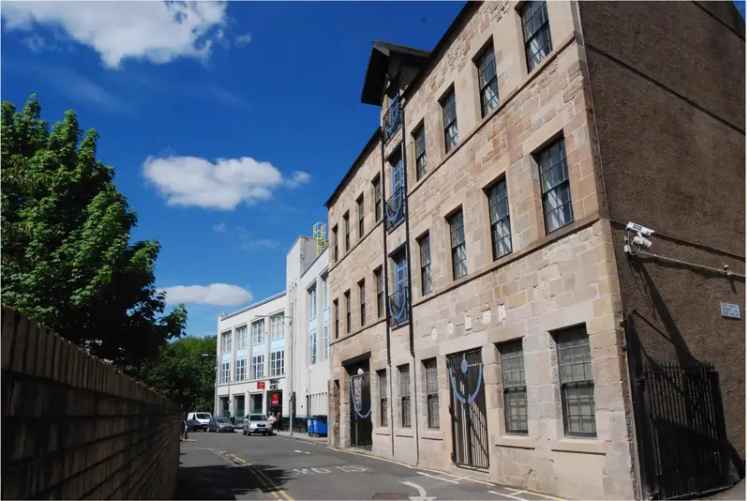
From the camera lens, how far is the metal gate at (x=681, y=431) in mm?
10055

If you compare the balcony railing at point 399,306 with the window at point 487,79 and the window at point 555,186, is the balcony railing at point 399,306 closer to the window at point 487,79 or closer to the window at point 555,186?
the window at point 487,79

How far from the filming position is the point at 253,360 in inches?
2643

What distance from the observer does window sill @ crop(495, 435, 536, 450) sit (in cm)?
1251

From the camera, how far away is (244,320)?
70.5 m

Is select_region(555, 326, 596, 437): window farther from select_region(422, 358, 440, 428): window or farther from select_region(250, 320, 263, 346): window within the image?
select_region(250, 320, 263, 346): window

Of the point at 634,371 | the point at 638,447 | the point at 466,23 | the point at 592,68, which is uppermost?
the point at 466,23

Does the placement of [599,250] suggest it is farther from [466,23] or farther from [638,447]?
[466,23]

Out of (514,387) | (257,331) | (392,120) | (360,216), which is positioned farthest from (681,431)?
(257,331)

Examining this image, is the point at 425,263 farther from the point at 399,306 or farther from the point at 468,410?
the point at 468,410

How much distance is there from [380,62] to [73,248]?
15834mm

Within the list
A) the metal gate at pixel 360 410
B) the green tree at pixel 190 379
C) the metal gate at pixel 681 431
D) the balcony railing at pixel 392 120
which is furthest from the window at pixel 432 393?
the green tree at pixel 190 379

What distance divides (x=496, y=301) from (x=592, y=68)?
216 inches

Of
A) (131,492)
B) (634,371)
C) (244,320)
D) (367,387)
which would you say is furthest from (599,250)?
(244,320)

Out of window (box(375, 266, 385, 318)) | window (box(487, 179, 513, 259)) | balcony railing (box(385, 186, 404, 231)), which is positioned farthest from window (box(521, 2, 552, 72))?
window (box(375, 266, 385, 318))
